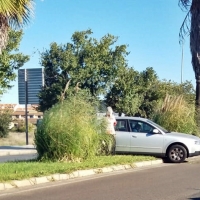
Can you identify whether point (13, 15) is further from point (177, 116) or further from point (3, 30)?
point (177, 116)

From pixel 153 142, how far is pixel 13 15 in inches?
273

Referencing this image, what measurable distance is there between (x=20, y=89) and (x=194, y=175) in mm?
17409

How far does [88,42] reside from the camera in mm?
41344

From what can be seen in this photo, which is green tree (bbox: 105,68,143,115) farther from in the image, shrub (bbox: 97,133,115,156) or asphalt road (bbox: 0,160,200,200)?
asphalt road (bbox: 0,160,200,200)

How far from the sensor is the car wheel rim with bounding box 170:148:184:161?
17.7 metres

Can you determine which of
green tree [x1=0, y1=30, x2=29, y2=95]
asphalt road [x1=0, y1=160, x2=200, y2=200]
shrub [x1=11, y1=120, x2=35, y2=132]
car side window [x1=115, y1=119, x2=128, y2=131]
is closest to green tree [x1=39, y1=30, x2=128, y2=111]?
shrub [x1=11, y1=120, x2=35, y2=132]

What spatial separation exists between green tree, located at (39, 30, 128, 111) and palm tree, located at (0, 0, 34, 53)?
25014 millimetres

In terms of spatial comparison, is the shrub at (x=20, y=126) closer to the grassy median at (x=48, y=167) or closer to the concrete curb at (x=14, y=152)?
the concrete curb at (x=14, y=152)

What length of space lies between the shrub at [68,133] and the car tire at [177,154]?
117 inches

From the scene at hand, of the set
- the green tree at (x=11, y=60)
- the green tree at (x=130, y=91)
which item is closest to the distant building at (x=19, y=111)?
the green tree at (x=130, y=91)

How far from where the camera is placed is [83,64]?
40969 millimetres

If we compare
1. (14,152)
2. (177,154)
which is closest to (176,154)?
(177,154)

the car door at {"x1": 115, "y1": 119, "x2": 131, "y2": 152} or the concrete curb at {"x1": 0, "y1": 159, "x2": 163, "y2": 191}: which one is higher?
the car door at {"x1": 115, "y1": 119, "x2": 131, "y2": 152}

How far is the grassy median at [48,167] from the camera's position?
40.1 ft
